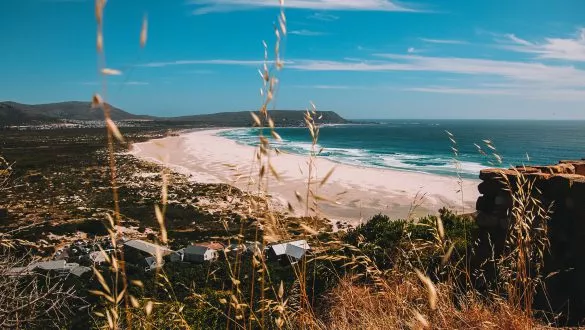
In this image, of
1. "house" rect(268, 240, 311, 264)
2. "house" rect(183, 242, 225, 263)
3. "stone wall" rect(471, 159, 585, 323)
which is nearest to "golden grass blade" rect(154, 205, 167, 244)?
"stone wall" rect(471, 159, 585, 323)

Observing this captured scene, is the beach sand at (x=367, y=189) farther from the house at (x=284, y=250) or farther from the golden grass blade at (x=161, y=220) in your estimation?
the golden grass blade at (x=161, y=220)

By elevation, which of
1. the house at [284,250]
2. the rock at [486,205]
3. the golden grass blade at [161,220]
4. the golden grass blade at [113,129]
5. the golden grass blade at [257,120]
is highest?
the golden grass blade at [257,120]

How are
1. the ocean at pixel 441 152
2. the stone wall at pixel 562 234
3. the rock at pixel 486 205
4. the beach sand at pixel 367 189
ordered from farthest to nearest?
1. the ocean at pixel 441 152
2. the beach sand at pixel 367 189
3. the rock at pixel 486 205
4. the stone wall at pixel 562 234

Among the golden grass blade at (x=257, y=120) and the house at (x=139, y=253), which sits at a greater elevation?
the golden grass blade at (x=257, y=120)

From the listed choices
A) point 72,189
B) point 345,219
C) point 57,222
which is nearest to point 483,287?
point 345,219

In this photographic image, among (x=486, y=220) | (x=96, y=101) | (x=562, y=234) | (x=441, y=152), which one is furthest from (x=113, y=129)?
(x=441, y=152)

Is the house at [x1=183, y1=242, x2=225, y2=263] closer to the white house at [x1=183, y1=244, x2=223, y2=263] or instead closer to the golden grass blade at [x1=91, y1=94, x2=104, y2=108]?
the white house at [x1=183, y1=244, x2=223, y2=263]

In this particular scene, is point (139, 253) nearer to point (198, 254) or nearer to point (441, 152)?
point (198, 254)

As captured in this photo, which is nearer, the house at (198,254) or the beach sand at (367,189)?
the house at (198,254)

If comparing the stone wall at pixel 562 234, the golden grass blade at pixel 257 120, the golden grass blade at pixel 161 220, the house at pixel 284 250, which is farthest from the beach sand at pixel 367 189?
the golden grass blade at pixel 161 220

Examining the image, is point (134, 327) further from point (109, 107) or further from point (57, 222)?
point (57, 222)

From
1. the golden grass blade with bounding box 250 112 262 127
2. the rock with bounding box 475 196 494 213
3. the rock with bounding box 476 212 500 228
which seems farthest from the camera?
the rock with bounding box 475 196 494 213

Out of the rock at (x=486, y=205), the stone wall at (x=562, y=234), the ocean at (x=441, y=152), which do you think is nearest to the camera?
the stone wall at (x=562, y=234)
